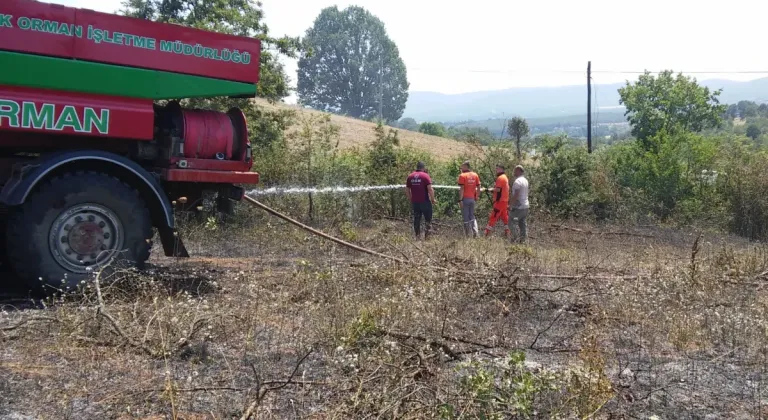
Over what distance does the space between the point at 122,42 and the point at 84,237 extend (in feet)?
6.41

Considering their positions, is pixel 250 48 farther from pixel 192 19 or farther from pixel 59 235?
pixel 192 19

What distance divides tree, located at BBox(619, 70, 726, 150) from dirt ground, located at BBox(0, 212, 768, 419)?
2666 cm

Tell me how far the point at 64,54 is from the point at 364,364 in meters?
4.31

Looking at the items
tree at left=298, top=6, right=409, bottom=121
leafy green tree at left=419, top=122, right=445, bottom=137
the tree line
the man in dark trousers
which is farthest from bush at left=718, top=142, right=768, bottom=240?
tree at left=298, top=6, right=409, bottom=121

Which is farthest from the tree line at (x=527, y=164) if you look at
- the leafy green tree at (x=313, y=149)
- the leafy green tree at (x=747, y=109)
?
the leafy green tree at (x=747, y=109)

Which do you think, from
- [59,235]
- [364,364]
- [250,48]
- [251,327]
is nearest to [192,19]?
[250,48]

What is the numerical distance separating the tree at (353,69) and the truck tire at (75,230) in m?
77.6

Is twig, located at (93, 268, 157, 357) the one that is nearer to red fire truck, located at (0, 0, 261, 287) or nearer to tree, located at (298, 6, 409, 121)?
red fire truck, located at (0, 0, 261, 287)

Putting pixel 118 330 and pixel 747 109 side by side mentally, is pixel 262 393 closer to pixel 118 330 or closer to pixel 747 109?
pixel 118 330

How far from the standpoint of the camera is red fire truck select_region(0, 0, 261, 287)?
21.6ft

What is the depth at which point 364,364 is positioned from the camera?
466 cm

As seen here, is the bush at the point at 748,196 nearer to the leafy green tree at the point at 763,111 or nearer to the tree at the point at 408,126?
the tree at the point at 408,126

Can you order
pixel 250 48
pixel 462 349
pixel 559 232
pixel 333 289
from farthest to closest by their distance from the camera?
pixel 559 232, pixel 250 48, pixel 333 289, pixel 462 349

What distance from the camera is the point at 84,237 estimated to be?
22.9ft
